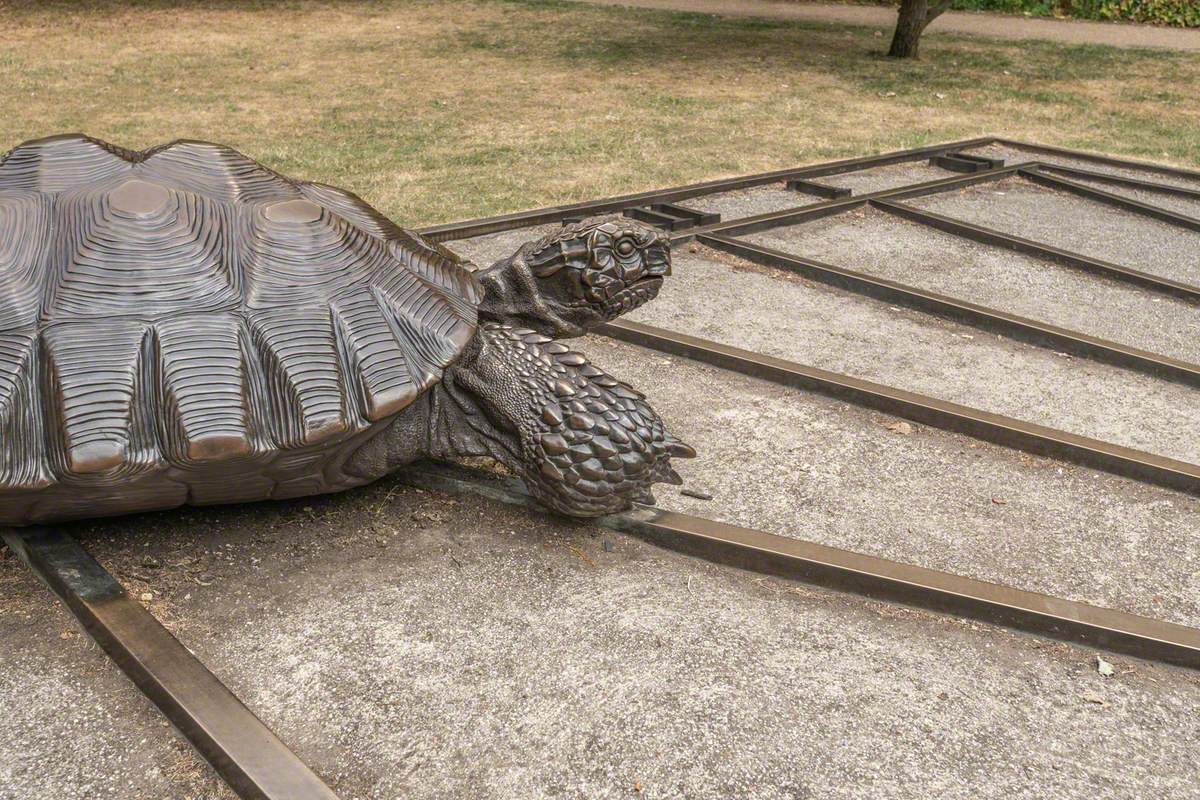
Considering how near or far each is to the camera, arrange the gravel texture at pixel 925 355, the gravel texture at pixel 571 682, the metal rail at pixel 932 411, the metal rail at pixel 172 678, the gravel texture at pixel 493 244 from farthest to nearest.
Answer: the gravel texture at pixel 493 244 → the gravel texture at pixel 925 355 → the metal rail at pixel 932 411 → the gravel texture at pixel 571 682 → the metal rail at pixel 172 678

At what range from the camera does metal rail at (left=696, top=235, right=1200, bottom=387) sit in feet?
14.1

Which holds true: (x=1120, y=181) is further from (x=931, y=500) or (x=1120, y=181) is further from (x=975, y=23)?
(x=975, y=23)

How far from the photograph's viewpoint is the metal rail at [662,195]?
5.46 m

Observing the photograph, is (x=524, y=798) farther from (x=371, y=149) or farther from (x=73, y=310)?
(x=371, y=149)

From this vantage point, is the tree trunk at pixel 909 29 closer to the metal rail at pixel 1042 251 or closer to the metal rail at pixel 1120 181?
the metal rail at pixel 1120 181

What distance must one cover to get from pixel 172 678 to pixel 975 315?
3.70 meters

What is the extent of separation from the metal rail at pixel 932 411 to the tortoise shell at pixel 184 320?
1502 mm

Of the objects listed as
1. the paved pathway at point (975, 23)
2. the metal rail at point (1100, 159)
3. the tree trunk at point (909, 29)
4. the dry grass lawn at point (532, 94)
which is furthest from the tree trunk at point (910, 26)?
the metal rail at point (1100, 159)

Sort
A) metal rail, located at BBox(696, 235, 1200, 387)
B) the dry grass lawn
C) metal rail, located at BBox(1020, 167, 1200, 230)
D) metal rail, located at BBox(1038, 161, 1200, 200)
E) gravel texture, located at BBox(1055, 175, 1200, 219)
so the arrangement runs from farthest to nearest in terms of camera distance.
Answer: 1. the dry grass lawn
2. metal rail, located at BBox(1038, 161, 1200, 200)
3. gravel texture, located at BBox(1055, 175, 1200, 219)
4. metal rail, located at BBox(1020, 167, 1200, 230)
5. metal rail, located at BBox(696, 235, 1200, 387)

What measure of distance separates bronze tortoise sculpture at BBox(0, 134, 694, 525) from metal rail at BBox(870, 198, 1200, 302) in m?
3.35

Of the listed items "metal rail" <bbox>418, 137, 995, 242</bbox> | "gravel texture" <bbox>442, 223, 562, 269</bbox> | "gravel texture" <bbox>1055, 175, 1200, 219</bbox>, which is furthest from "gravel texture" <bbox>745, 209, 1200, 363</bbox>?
"gravel texture" <bbox>1055, 175, 1200, 219</bbox>

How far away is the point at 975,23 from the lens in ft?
49.8

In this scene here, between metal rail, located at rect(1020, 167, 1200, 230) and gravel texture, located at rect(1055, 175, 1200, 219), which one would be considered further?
gravel texture, located at rect(1055, 175, 1200, 219)

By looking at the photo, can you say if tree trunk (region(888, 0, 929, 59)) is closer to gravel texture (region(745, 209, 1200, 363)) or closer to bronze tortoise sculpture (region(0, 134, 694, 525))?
gravel texture (region(745, 209, 1200, 363))
